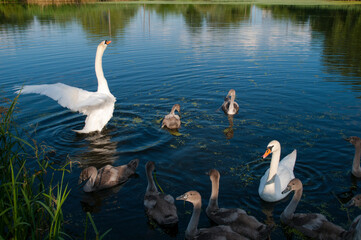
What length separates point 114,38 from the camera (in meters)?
27.6

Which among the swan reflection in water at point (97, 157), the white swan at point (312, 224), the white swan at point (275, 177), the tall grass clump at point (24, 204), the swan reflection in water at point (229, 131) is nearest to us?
the tall grass clump at point (24, 204)

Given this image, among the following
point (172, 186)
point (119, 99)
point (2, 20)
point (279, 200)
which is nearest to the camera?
point (279, 200)

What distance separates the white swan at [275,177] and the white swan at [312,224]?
1.74 feet

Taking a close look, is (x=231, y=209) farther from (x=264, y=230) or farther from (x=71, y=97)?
(x=71, y=97)

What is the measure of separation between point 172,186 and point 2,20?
37.1 meters

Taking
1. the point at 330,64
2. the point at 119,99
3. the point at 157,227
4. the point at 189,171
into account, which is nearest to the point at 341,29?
the point at 330,64

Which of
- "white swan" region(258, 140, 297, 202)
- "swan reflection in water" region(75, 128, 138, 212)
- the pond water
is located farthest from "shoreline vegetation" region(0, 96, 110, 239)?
"white swan" region(258, 140, 297, 202)

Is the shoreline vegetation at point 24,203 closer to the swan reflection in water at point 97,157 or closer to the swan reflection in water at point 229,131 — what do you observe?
the swan reflection in water at point 97,157

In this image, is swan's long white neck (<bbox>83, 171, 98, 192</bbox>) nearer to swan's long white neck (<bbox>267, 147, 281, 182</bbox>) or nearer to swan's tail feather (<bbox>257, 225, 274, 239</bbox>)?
swan's tail feather (<bbox>257, 225, 274, 239</bbox>)

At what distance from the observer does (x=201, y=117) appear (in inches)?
445

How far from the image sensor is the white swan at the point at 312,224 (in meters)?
5.65

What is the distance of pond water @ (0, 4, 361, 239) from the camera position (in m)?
6.98

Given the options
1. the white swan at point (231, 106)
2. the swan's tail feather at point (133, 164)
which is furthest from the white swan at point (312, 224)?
the white swan at point (231, 106)

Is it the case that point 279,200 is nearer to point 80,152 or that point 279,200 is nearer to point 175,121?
point 175,121
